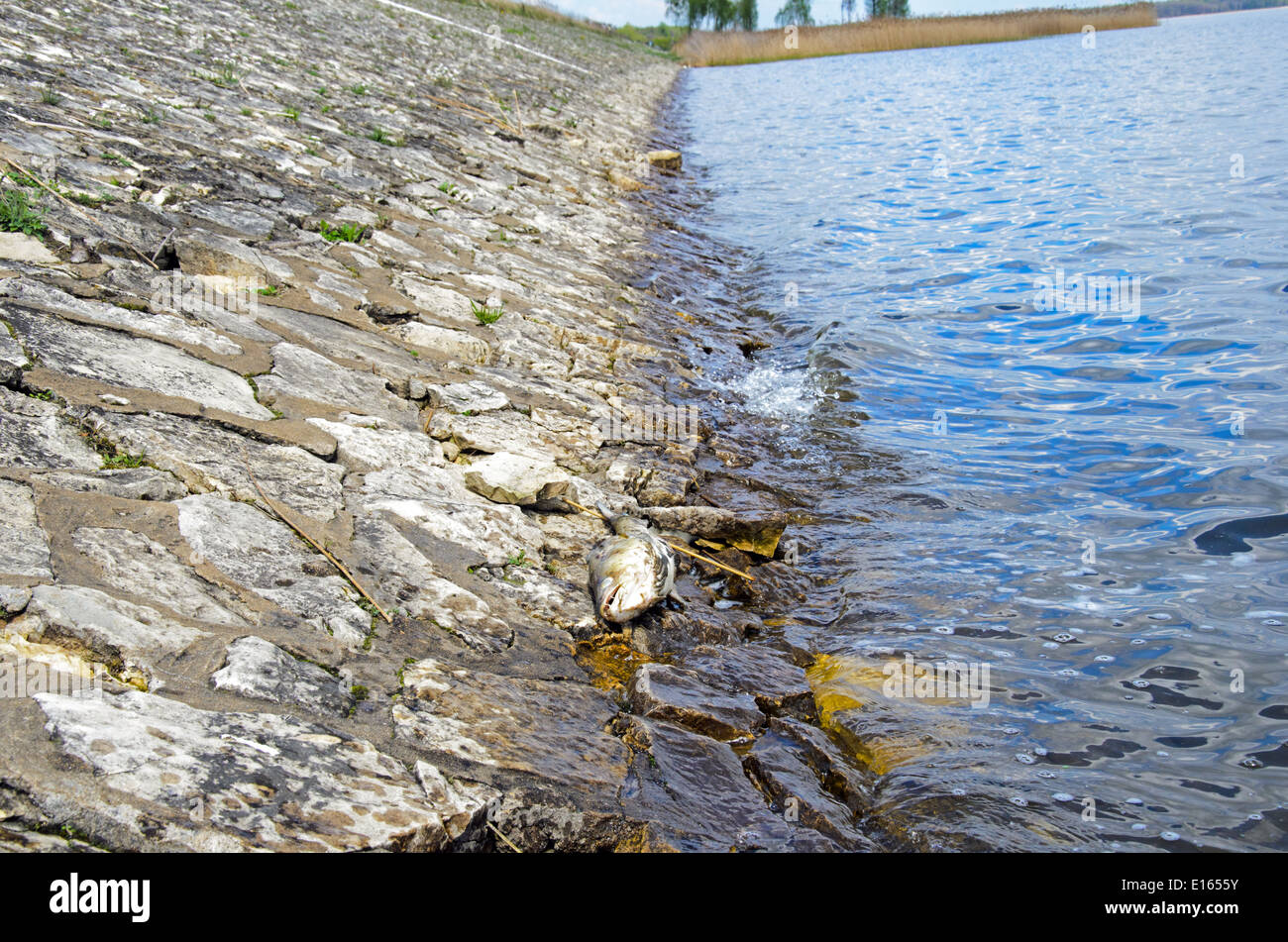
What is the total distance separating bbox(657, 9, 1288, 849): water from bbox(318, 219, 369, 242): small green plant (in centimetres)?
351

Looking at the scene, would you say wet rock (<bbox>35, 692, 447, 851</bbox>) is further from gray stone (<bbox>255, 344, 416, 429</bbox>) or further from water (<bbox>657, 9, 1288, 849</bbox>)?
gray stone (<bbox>255, 344, 416, 429</bbox>)

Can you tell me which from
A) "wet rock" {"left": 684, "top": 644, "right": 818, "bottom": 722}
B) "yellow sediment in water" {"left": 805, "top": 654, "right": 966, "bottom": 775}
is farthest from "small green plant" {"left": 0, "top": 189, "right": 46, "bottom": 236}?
"yellow sediment in water" {"left": 805, "top": 654, "right": 966, "bottom": 775}

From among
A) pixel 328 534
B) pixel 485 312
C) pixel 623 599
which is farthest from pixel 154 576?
pixel 485 312

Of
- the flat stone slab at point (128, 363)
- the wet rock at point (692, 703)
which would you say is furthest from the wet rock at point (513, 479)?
the wet rock at point (692, 703)

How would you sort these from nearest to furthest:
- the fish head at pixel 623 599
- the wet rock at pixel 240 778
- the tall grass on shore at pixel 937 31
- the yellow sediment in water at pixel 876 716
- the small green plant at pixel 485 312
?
the wet rock at pixel 240 778
the yellow sediment in water at pixel 876 716
the fish head at pixel 623 599
the small green plant at pixel 485 312
the tall grass on shore at pixel 937 31

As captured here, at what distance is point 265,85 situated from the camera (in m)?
9.91

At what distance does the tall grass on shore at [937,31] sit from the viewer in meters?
46.2

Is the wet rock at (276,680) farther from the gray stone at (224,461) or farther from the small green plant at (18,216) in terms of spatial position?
the small green plant at (18,216)

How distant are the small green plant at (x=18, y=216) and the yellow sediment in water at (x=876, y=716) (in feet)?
16.3

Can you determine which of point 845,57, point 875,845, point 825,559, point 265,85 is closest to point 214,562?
point 875,845

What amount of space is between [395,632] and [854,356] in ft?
21.6

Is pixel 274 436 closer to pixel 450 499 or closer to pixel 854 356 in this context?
pixel 450 499

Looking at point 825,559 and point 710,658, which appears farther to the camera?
point 825,559

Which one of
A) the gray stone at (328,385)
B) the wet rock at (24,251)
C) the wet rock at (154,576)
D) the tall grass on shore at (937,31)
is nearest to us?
the wet rock at (154,576)
